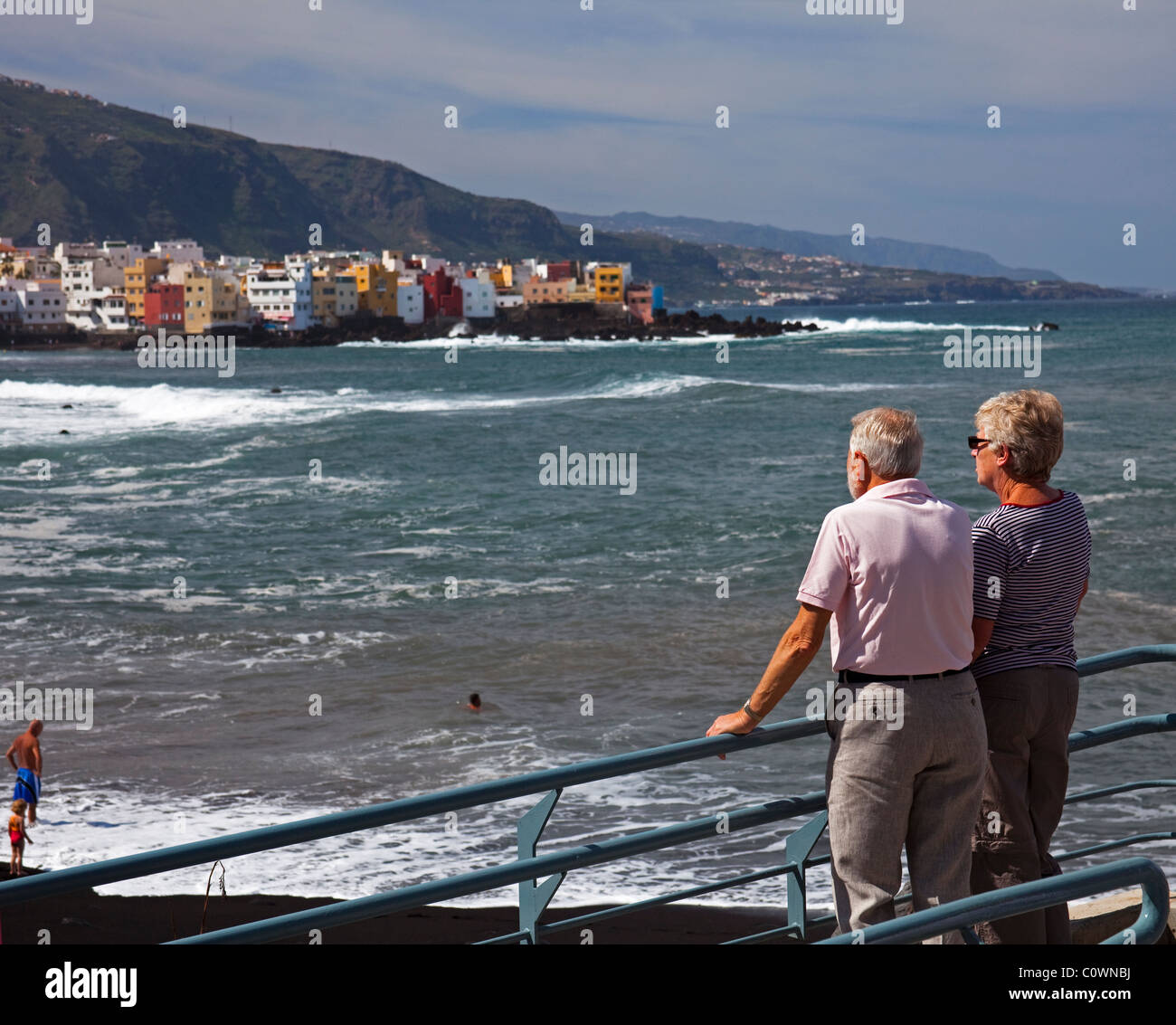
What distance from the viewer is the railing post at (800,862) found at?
3.20m

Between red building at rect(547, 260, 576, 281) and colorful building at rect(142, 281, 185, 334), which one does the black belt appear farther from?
red building at rect(547, 260, 576, 281)

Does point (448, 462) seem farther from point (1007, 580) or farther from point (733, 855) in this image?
point (1007, 580)

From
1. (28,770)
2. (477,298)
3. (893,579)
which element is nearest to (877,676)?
(893,579)

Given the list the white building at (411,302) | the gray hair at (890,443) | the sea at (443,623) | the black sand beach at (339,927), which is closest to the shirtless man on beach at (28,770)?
the sea at (443,623)

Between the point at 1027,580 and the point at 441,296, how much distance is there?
136 m

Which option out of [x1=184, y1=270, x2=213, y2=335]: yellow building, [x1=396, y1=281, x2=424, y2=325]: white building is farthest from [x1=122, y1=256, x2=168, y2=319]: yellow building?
[x1=396, y1=281, x2=424, y2=325]: white building

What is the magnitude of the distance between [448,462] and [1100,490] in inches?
573

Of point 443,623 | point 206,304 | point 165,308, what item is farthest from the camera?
point 206,304

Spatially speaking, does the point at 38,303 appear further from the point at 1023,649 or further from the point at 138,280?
the point at 1023,649

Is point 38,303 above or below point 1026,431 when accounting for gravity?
above

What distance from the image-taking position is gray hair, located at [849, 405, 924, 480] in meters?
2.98

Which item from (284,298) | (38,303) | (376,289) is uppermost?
(376,289)

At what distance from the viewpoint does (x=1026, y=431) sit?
317cm
